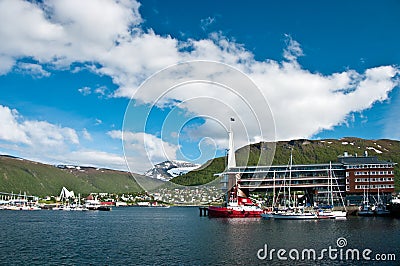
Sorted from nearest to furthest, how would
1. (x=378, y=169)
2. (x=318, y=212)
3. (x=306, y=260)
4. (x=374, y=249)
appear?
1. (x=306, y=260)
2. (x=374, y=249)
3. (x=318, y=212)
4. (x=378, y=169)

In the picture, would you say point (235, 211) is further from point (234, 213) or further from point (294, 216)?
point (294, 216)

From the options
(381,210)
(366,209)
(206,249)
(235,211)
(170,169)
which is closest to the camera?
(206,249)

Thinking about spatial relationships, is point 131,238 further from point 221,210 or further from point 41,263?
point 221,210

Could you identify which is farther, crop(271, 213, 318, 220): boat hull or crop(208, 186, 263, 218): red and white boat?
crop(208, 186, 263, 218): red and white boat

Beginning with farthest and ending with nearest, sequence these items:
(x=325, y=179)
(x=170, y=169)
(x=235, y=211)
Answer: (x=325, y=179) → (x=235, y=211) → (x=170, y=169)

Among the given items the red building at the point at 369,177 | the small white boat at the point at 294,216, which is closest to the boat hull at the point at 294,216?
the small white boat at the point at 294,216

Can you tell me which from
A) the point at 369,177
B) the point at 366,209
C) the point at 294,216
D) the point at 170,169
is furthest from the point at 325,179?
the point at 170,169

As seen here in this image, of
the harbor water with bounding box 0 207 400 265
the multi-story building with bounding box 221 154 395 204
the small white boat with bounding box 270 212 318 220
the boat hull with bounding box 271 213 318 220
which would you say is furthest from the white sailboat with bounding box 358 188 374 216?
the harbor water with bounding box 0 207 400 265

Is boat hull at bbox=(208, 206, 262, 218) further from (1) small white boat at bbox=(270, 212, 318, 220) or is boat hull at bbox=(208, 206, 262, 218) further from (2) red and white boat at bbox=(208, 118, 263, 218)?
(1) small white boat at bbox=(270, 212, 318, 220)

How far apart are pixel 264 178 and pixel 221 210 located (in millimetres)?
30235

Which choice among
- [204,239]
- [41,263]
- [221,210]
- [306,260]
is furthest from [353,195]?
[41,263]

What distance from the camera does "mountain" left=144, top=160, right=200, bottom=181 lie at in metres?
67.7

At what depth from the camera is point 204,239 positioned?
52906mm

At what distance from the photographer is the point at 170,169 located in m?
74.8
